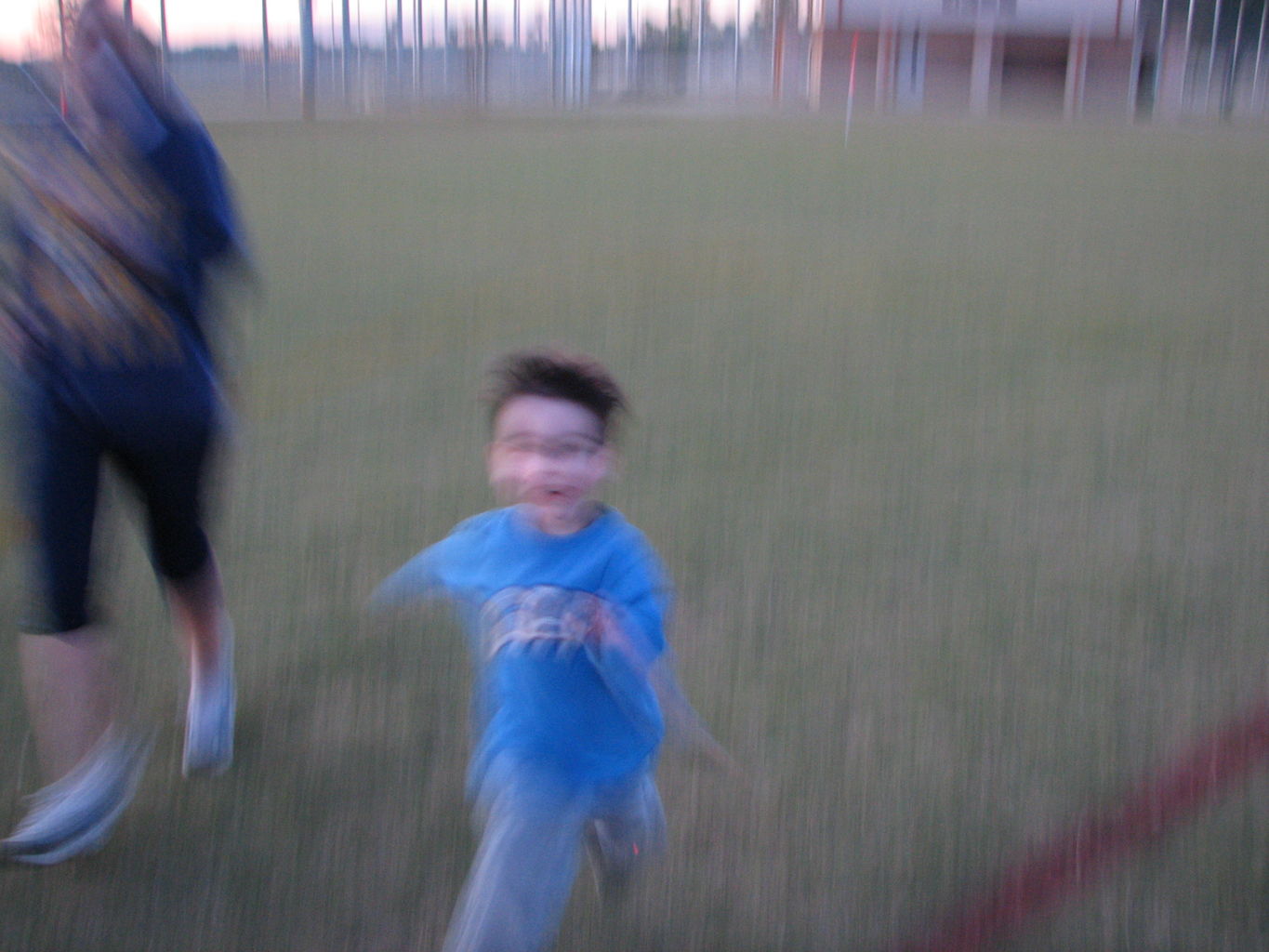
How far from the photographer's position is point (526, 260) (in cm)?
1013

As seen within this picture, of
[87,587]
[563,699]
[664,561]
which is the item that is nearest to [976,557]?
[664,561]

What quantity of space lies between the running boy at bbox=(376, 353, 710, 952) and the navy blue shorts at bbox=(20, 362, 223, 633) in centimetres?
76

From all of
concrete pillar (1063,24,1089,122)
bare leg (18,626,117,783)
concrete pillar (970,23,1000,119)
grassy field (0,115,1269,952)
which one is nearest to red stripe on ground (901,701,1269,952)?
grassy field (0,115,1269,952)

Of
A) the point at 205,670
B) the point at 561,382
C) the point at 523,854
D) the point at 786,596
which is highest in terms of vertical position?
the point at 561,382

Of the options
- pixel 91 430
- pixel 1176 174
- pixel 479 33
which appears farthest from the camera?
pixel 479 33

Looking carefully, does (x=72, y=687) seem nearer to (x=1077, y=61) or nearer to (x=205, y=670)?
(x=205, y=670)

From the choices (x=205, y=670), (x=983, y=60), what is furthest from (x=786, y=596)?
(x=983, y=60)

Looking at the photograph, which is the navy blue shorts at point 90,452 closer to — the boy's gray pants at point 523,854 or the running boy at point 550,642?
the running boy at point 550,642

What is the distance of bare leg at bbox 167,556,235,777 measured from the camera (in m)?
2.89

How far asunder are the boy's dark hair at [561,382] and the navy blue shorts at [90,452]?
0.76m

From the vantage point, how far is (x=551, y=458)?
6.75ft

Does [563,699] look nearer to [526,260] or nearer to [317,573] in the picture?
[317,573]

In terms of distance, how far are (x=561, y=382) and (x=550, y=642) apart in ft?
1.45

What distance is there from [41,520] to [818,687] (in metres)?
1.95
